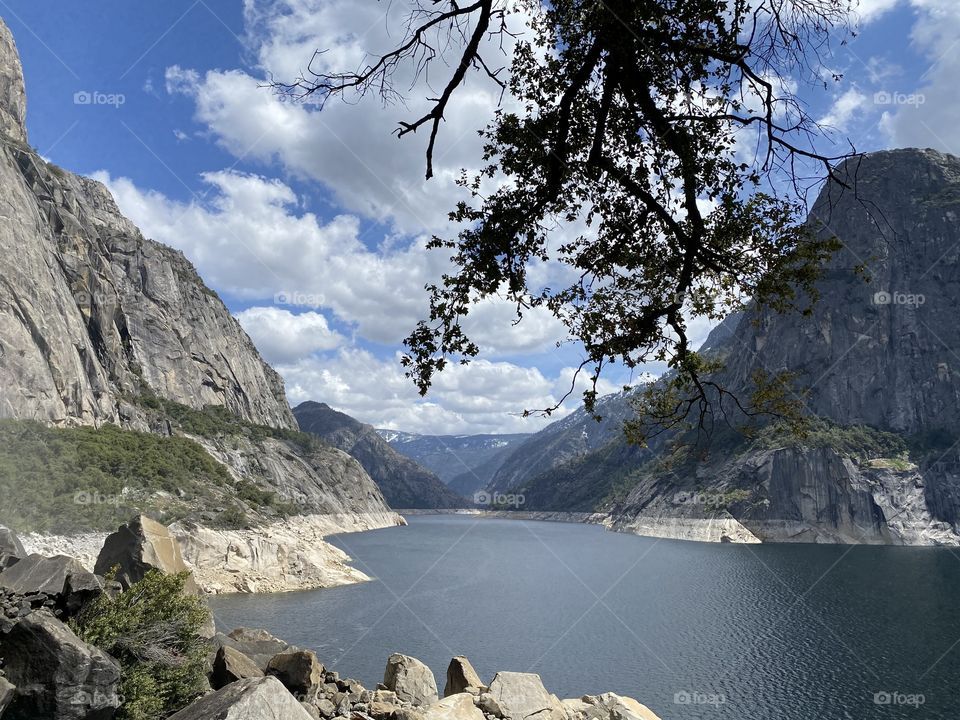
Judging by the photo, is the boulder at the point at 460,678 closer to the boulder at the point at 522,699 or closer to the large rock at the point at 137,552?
the boulder at the point at 522,699

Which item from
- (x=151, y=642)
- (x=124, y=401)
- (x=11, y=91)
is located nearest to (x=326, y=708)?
(x=151, y=642)

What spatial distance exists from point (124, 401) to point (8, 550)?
99.6 m

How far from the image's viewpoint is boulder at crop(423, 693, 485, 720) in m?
16.7

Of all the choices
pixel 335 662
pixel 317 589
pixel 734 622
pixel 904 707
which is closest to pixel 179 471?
pixel 317 589

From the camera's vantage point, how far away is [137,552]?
2377 cm

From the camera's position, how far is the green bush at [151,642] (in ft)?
45.5

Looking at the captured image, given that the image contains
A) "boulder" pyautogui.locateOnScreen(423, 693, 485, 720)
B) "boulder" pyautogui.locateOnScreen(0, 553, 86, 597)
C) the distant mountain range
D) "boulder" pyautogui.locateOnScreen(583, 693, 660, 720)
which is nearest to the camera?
"boulder" pyautogui.locateOnScreen(0, 553, 86, 597)

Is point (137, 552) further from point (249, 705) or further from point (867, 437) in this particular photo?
point (867, 437)

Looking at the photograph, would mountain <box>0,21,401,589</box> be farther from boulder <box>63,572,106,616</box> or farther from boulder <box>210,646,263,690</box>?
boulder <box>210,646,263,690</box>

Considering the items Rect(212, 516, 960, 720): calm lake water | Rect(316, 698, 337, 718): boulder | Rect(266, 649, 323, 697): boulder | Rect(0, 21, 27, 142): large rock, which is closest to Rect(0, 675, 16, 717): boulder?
Rect(266, 649, 323, 697): boulder

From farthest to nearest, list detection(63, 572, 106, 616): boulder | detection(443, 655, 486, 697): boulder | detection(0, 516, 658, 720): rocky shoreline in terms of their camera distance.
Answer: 1. detection(443, 655, 486, 697): boulder
2. detection(63, 572, 106, 616): boulder
3. detection(0, 516, 658, 720): rocky shoreline

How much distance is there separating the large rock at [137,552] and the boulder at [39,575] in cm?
711

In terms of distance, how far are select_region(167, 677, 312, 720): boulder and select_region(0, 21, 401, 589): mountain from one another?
2164 inches

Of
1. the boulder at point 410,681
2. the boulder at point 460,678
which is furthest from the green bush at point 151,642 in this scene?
the boulder at point 460,678
